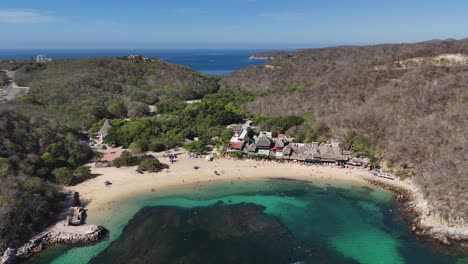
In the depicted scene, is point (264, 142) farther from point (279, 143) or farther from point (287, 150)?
point (287, 150)

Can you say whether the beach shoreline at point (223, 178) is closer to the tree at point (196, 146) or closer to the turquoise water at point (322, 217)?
the turquoise water at point (322, 217)

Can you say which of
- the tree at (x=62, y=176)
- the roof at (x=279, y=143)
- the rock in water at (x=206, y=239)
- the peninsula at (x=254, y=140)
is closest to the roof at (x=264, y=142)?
the peninsula at (x=254, y=140)

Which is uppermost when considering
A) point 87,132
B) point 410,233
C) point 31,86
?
point 31,86

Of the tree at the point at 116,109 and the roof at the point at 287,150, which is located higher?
the tree at the point at 116,109

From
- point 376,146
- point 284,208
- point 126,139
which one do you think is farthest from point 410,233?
point 126,139

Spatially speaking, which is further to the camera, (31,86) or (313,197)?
(31,86)

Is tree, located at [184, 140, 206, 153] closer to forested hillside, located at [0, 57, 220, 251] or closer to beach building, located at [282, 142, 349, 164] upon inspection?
forested hillside, located at [0, 57, 220, 251]

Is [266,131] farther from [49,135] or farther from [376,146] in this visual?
[49,135]
